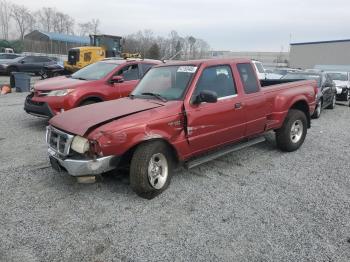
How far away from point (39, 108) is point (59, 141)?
3628mm

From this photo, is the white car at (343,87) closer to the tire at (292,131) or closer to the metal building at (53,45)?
the tire at (292,131)

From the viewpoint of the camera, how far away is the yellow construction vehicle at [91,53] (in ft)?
69.5

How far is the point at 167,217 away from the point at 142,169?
65cm

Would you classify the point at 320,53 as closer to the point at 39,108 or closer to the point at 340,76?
the point at 340,76

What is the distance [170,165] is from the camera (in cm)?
458

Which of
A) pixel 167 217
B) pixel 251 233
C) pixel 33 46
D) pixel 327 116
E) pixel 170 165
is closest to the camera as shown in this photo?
pixel 251 233

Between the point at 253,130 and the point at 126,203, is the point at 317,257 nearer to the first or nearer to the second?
the point at 126,203

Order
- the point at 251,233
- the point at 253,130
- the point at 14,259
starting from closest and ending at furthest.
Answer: the point at 14,259
the point at 251,233
the point at 253,130

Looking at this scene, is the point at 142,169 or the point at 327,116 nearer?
the point at 142,169

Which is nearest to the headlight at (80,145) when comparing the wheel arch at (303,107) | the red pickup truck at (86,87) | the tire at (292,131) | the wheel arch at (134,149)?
the wheel arch at (134,149)

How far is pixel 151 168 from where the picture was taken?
4.33 meters

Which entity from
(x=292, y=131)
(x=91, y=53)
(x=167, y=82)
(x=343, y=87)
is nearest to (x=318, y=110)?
(x=292, y=131)

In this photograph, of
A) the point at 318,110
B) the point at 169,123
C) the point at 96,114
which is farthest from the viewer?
the point at 318,110

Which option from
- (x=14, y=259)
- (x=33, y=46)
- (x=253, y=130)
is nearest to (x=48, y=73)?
(x=253, y=130)
